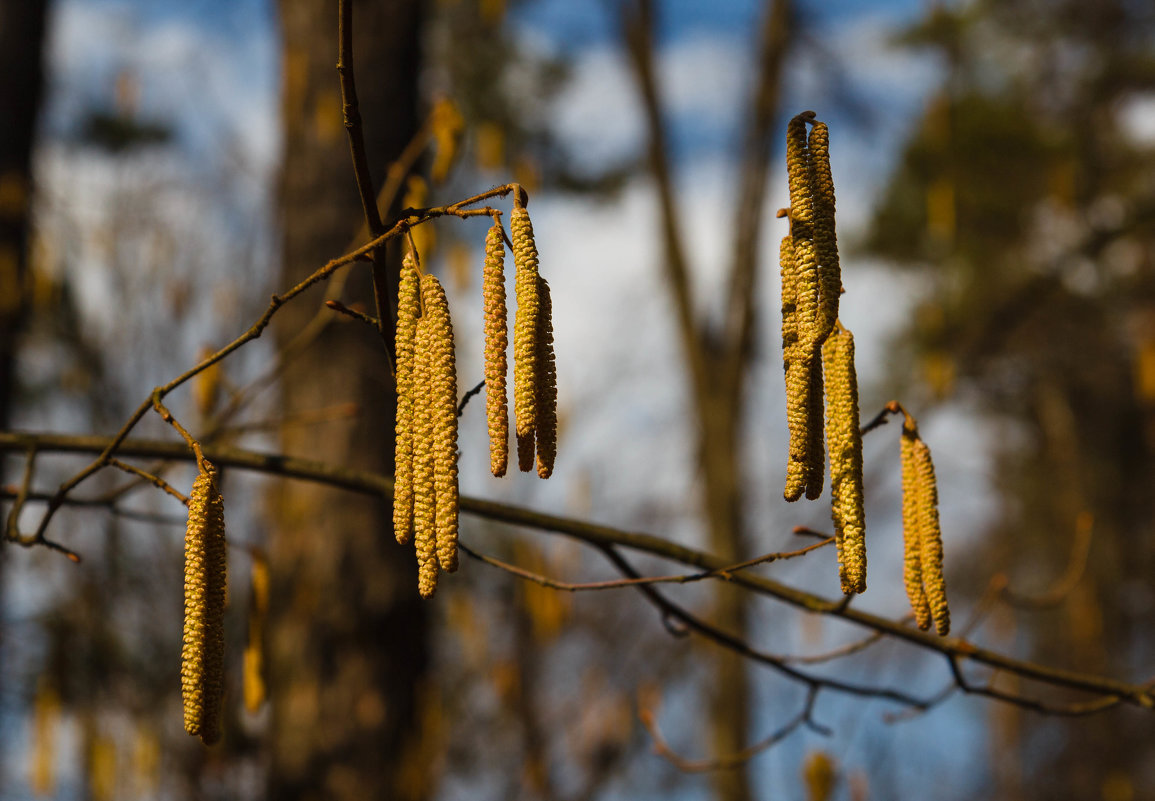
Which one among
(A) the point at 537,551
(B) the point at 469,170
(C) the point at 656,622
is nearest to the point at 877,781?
(C) the point at 656,622

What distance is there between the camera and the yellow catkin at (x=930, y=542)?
1176mm

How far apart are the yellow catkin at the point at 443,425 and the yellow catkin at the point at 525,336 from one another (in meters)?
0.06

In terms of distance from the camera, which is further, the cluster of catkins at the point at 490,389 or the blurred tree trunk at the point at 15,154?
the blurred tree trunk at the point at 15,154

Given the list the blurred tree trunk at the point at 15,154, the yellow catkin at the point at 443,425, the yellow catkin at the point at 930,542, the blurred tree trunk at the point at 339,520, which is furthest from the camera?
the blurred tree trunk at the point at 15,154

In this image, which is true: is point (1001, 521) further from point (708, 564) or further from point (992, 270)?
point (708, 564)

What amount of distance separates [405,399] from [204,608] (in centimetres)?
28

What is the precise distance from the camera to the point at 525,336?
0.94 meters

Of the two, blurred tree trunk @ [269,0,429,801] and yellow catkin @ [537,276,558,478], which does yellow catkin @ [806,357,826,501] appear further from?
blurred tree trunk @ [269,0,429,801]

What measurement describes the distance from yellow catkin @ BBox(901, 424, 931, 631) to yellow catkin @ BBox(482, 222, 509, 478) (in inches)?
20.8

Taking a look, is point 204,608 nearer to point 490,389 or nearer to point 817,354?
point 490,389

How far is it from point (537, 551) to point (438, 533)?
3369 millimetres

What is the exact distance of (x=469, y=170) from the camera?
8016mm

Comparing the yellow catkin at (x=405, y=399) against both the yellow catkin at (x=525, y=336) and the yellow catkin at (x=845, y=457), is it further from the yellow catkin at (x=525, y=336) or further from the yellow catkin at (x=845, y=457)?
the yellow catkin at (x=845, y=457)

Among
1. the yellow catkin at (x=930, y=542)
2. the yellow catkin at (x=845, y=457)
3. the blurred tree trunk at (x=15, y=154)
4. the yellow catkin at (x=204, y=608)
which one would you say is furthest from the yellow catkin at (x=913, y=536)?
the blurred tree trunk at (x=15, y=154)
